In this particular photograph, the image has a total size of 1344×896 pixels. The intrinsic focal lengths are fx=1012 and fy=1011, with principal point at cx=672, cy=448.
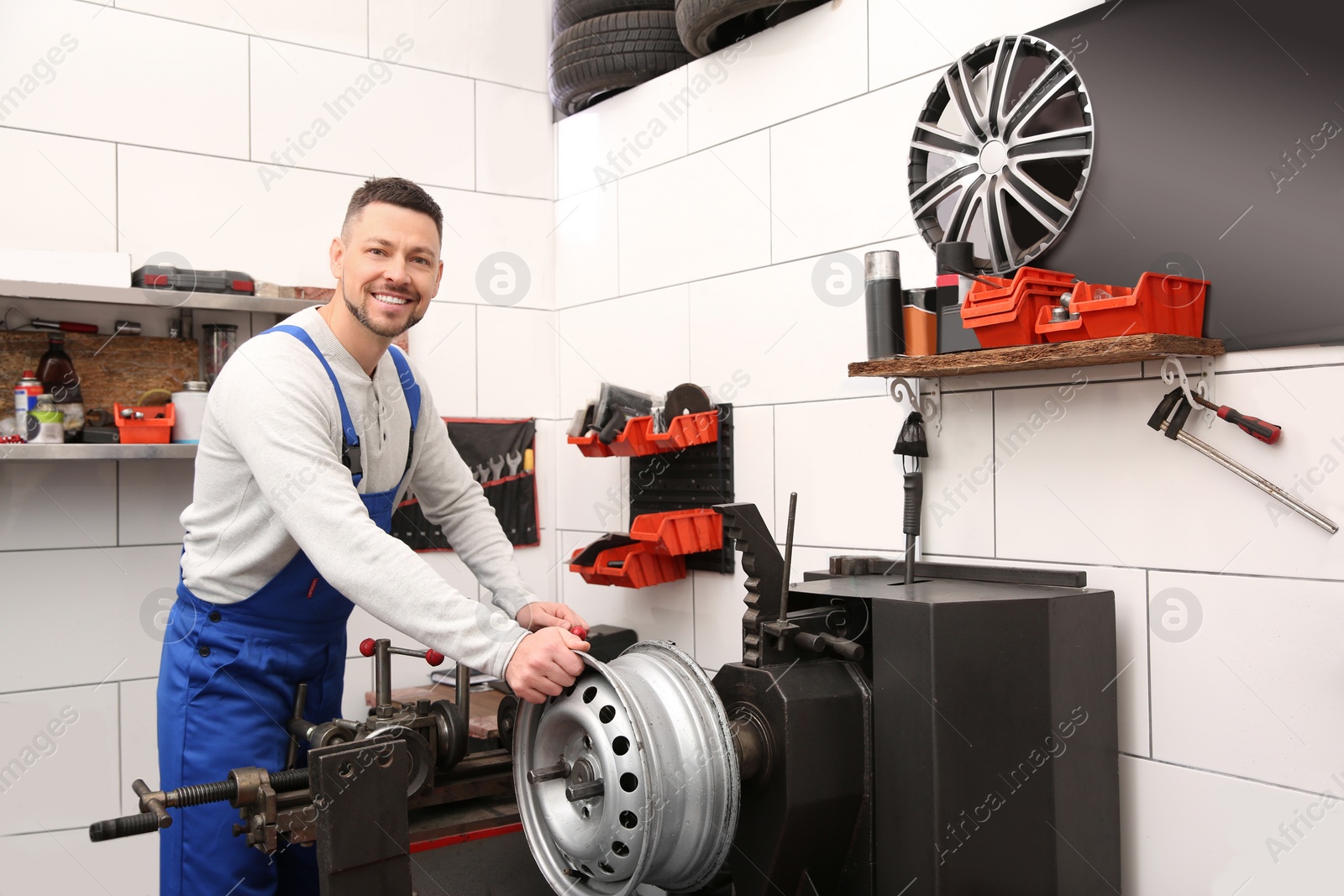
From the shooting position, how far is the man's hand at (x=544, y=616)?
1.96 metres

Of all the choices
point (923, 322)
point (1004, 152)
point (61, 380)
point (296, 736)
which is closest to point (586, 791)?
point (296, 736)

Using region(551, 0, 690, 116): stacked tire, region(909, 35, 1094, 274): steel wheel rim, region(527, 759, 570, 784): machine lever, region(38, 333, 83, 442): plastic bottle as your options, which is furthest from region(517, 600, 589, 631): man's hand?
region(551, 0, 690, 116): stacked tire

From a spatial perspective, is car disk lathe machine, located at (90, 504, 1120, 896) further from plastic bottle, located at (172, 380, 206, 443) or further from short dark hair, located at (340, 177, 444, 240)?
plastic bottle, located at (172, 380, 206, 443)

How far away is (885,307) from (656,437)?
31.5 inches

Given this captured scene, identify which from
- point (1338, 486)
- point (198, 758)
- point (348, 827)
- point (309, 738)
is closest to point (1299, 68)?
point (1338, 486)

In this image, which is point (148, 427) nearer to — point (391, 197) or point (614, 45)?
point (391, 197)

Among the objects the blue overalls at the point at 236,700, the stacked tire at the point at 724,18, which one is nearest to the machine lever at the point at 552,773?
the blue overalls at the point at 236,700

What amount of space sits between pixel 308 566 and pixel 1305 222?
1.83 metres

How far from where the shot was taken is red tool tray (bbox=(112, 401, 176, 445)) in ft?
8.24

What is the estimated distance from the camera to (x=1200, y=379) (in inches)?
68.6

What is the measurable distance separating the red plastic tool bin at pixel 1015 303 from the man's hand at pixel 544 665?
2.96 ft

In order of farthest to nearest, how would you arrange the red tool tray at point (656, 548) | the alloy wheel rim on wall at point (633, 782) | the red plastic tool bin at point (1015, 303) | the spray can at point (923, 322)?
the red tool tray at point (656, 548) → the spray can at point (923, 322) → the red plastic tool bin at point (1015, 303) → the alloy wheel rim on wall at point (633, 782)

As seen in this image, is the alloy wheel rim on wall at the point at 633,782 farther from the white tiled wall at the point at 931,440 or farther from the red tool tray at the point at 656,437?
the red tool tray at the point at 656,437

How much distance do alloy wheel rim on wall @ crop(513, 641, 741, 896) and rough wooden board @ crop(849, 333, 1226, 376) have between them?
749 millimetres
